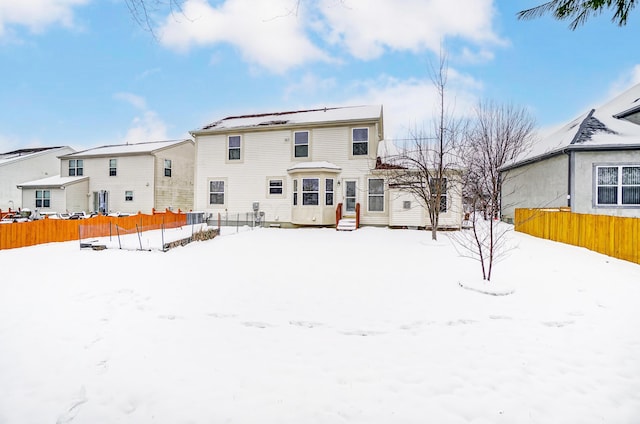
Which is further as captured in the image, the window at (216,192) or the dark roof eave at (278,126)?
the window at (216,192)

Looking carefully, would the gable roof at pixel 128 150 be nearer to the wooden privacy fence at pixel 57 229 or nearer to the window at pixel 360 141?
the wooden privacy fence at pixel 57 229

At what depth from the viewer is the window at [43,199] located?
25250 millimetres

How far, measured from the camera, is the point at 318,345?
13.1 feet

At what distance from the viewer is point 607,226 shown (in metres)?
9.09

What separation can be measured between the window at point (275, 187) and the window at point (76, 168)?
18749mm

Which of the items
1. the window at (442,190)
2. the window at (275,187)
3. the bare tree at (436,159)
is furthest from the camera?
the window at (275,187)

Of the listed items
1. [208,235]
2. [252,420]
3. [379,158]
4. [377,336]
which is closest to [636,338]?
[377,336]

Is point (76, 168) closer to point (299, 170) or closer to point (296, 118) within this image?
point (296, 118)

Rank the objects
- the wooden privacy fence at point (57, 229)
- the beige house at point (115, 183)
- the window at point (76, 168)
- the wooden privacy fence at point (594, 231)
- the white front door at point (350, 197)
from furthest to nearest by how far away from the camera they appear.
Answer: the window at point (76, 168)
the beige house at point (115, 183)
the white front door at point (350, 197)
the wooden privacy fence at point (57, 229)
the wooden privacy fence at point (594, 231)

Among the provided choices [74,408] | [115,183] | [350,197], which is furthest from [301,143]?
[115,183]

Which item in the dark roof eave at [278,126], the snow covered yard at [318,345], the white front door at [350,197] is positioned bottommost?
the snow covered yard at [318,345]

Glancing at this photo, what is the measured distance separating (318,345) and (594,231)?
9.96 m

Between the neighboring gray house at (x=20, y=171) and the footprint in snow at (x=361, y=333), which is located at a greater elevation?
the neighboring gray house at (x=20, y=171)

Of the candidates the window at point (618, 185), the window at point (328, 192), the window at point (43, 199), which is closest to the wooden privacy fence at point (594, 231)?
the window at point (618, 185)
